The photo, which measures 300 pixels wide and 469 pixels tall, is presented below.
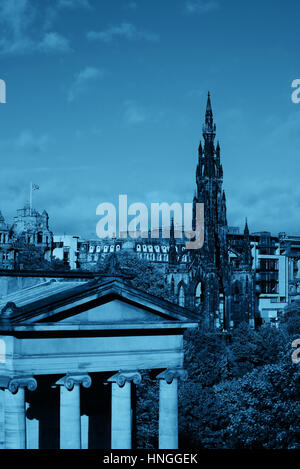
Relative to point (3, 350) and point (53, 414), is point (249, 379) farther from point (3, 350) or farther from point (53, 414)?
point (3, 350)

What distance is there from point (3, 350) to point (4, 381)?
1.37m

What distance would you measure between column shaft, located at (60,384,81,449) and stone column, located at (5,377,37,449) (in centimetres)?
199

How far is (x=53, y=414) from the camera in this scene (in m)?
38.4

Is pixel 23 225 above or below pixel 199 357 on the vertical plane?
above

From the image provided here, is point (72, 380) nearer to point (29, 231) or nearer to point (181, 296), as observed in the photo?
point (181, 296)

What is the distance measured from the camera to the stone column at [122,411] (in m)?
35.5

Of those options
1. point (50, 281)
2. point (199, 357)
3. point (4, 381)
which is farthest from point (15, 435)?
point (199, 357)

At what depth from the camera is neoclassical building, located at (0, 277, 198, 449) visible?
32000mm

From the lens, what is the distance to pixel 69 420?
33.3m

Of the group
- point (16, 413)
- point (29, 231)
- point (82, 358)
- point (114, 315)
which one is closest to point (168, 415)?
point (82, 358)

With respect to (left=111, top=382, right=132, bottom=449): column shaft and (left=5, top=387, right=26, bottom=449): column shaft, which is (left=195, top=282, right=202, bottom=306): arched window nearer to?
(left=111, top=382, right=132, bottom=449): column shaft

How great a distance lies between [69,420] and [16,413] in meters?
2.70

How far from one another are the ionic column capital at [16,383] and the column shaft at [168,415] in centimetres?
766
